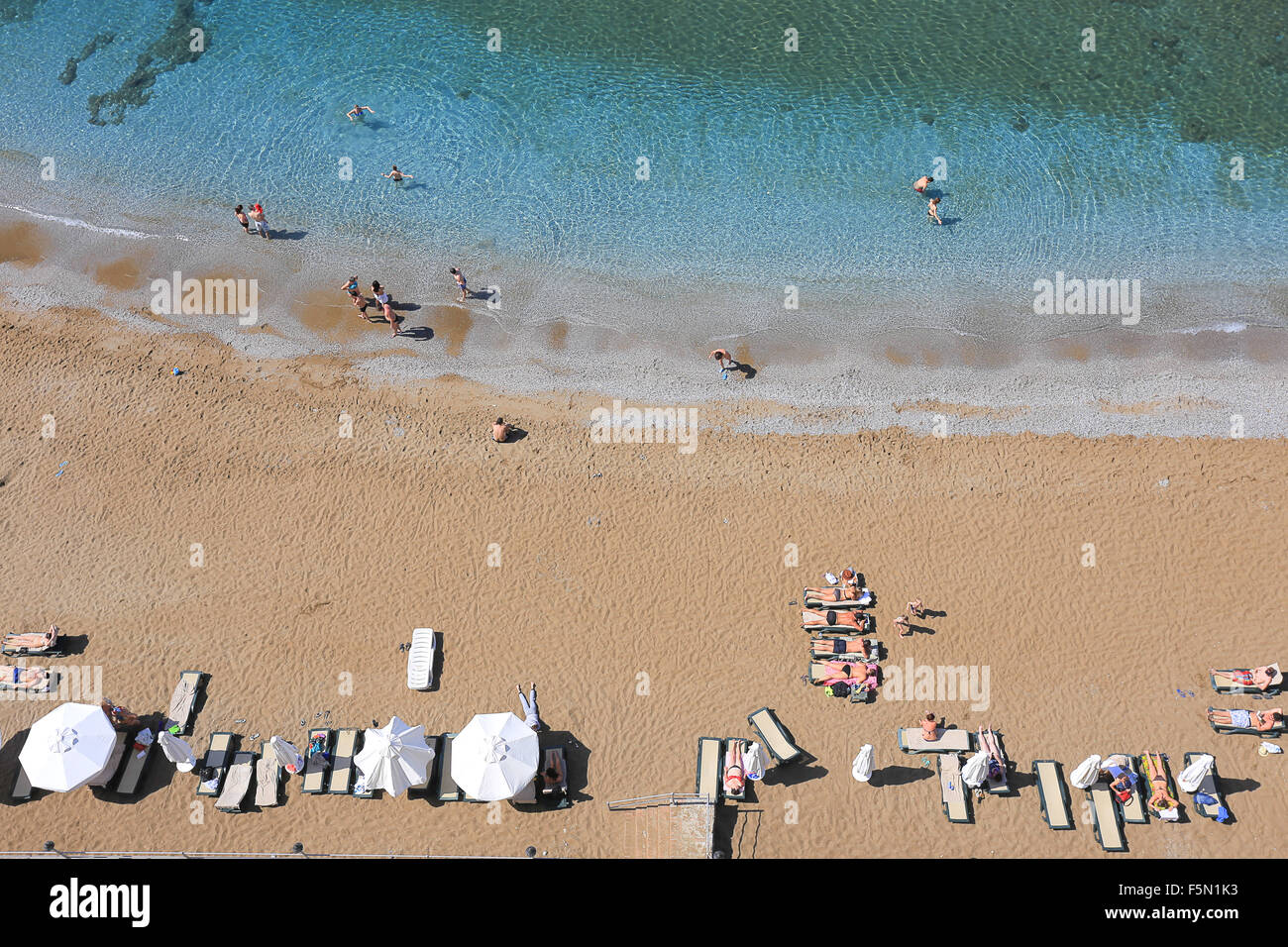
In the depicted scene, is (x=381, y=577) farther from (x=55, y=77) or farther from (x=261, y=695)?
(x=55, y=77)

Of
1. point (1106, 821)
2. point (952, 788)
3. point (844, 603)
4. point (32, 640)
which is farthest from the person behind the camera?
point (844, 603)

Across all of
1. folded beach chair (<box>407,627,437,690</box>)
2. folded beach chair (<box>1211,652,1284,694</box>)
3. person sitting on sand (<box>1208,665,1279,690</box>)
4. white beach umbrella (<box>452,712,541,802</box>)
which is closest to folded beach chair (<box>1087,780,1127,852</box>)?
folded beach chair (<box>1211,652,1284,694</box>)

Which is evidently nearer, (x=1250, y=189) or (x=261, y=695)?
(x=261, y=695)

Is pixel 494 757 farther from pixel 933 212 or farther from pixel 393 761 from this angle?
pixel 933 212

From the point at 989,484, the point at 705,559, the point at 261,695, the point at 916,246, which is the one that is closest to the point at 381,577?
the point at 261,695

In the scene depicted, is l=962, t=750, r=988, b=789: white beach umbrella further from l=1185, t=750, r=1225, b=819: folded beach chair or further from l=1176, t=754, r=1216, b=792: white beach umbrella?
l=1185, t=750, r=1225, b=819: folded beach chair

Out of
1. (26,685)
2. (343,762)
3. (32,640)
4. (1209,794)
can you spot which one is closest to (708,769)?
(343,762)

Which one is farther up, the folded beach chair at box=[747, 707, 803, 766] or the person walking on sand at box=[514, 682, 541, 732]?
the person walking on sand at box=[514, 682, 541, 732]
